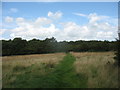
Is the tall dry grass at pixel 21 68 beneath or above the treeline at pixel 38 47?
beneath

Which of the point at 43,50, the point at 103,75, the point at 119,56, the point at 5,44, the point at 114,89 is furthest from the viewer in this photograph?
the point at 43,50

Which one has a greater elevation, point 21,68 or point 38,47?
point 38,47

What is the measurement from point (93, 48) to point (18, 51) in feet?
63.3

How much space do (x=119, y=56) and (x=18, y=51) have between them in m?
45.9

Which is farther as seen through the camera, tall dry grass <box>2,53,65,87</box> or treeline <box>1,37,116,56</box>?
treeline <box>1,37,116,56</box>

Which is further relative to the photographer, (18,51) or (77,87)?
(18,51)

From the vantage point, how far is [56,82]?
6523 millimetres

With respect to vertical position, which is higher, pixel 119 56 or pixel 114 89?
pixel 119 56

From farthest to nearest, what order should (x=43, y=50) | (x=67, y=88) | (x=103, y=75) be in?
1. (x=43, y=50)
2. (x=103, y=75)
3. (x=67, y=88)

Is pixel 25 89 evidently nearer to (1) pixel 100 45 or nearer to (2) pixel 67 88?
(2) pixel 67 88

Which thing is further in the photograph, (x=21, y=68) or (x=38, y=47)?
(x=38, y=47)

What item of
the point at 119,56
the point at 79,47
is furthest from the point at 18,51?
the point at 119,56

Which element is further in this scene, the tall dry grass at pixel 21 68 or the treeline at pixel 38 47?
the treeline at pixel 38 47

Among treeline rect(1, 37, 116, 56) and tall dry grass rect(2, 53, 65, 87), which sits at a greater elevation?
treeline rect(1, 37, 116, 56)
